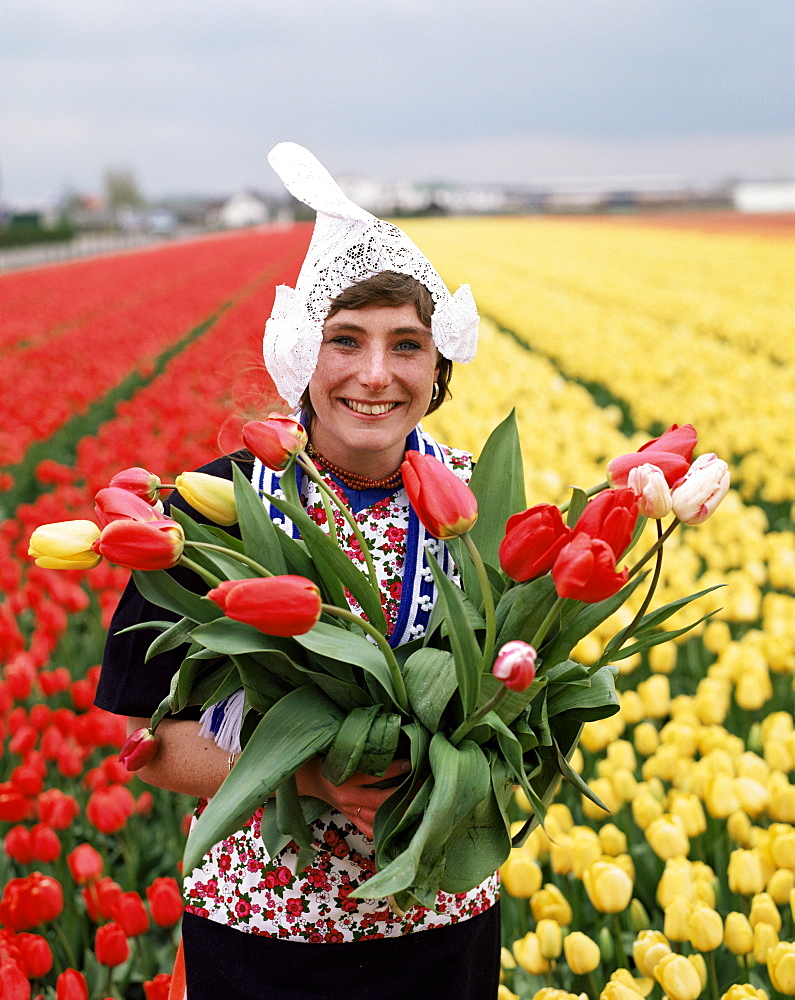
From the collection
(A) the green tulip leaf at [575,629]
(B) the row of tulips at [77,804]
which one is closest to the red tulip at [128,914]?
(B) the row of tulips at [77,804]

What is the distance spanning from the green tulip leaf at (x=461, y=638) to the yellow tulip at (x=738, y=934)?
3.24ft

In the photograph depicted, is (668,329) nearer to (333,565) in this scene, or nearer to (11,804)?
(11,804)

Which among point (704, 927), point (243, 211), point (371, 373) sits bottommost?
point (243, 211)

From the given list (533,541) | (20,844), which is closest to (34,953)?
(20,844)

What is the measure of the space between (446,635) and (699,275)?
21.9 meters

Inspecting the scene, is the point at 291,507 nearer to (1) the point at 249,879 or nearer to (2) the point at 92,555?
(2) the point at 92,555

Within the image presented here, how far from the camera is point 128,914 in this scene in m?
2.10

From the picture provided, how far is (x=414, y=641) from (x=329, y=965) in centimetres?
57

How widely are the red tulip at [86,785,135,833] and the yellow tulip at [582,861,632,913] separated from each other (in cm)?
106

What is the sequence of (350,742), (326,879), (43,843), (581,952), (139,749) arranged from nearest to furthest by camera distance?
(350,742) → (139,749) → (326,879) → (581,952) → (43,843)

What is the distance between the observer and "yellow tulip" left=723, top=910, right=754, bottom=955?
6.06ft

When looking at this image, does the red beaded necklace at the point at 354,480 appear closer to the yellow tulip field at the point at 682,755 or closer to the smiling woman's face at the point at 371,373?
the smiling woman's face at the point at 371,373

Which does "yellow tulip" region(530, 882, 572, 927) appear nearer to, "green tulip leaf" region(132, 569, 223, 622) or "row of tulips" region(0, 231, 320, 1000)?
"row of tulips" region(0, 231, 320, 1000)

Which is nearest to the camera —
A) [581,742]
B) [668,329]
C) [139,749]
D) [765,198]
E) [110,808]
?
[139,749]
